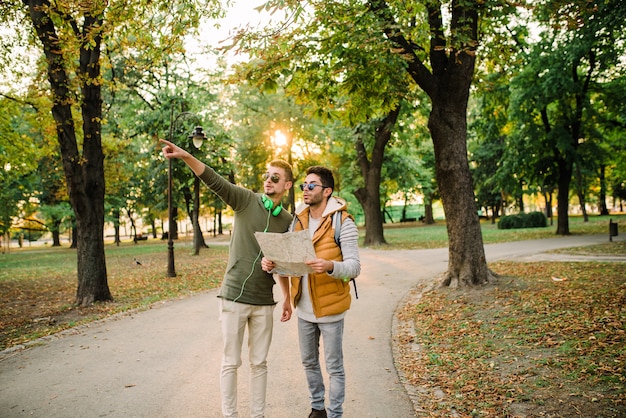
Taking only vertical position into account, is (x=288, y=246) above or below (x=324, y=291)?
above

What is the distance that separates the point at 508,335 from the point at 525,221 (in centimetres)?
2903

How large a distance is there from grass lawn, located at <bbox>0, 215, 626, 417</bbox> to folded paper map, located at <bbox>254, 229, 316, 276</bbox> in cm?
211

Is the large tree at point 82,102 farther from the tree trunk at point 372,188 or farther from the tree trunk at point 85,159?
the tree trunk at point 372,188

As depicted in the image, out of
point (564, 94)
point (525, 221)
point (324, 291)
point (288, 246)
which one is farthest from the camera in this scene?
point (525, 221)

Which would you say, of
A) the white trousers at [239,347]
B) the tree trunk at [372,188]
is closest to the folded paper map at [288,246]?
the white trousers at [239,347]

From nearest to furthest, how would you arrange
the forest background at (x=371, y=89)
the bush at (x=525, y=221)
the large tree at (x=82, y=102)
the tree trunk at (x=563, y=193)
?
the forest background at (x=371, y=89), the large tree at (x=82, y=102), the tree trunk at (x=563, y=193), the bush at (x=525, y=221)

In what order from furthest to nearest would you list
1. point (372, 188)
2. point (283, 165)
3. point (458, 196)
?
point (372, 188)
point (458, 196)
point (283, 165)

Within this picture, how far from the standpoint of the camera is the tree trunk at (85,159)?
9578mm

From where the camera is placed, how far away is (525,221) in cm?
3195

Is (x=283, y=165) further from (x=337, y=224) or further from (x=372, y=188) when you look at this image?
(x=372, y=188)

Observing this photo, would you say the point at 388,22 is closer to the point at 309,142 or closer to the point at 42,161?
the point at 309,142

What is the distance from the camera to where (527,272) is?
35.4 feet

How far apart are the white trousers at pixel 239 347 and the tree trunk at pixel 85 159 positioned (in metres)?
7.44

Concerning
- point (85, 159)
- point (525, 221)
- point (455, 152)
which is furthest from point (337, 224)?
point (525, 221)
